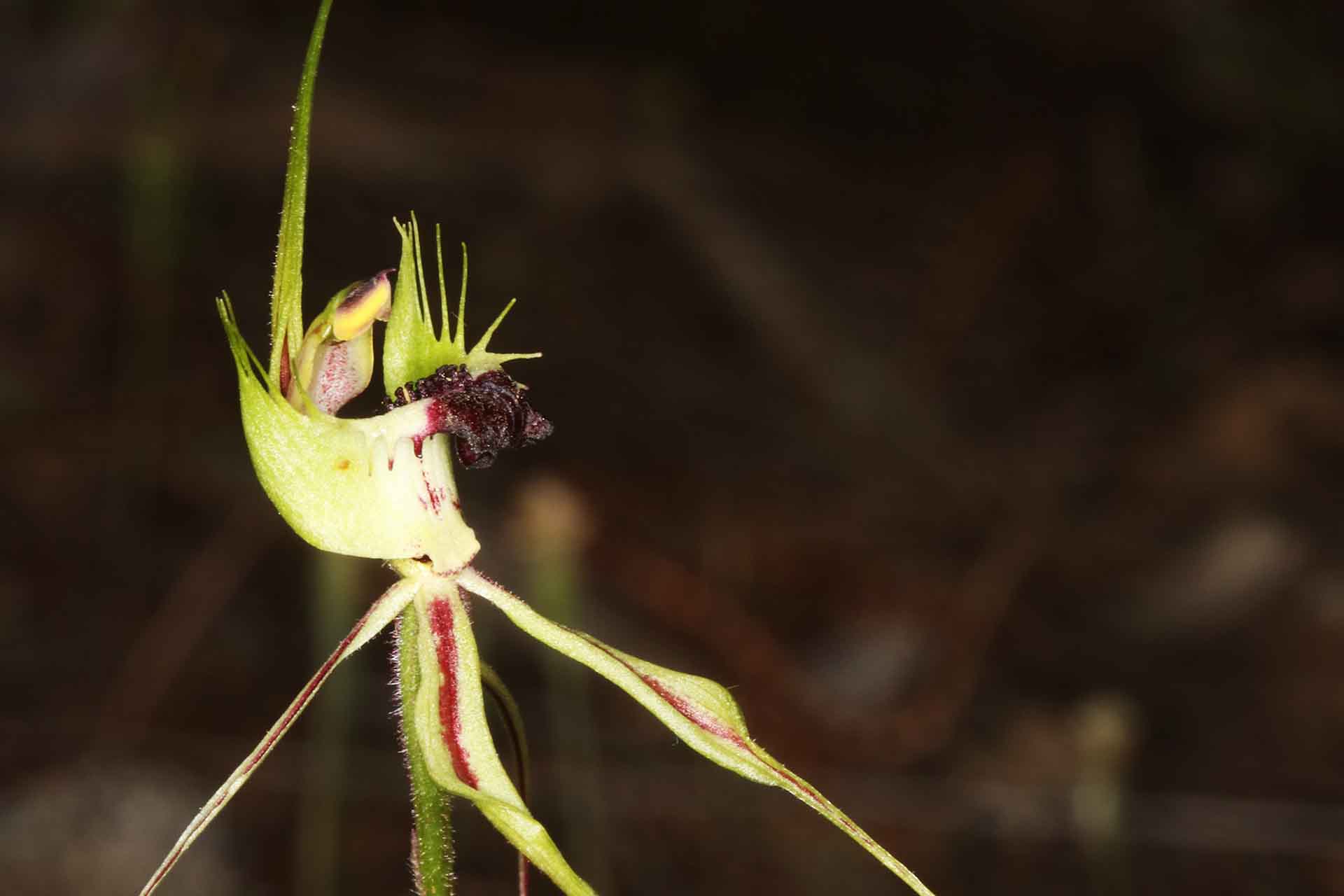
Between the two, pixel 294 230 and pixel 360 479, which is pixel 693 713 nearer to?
pixel 360 479

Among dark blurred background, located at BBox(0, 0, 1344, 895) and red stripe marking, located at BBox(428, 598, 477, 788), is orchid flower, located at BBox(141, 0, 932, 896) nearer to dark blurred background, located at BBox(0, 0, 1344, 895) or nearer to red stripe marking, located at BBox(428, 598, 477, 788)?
red stripe marking, located at BBox(428, 598, 477, 788)

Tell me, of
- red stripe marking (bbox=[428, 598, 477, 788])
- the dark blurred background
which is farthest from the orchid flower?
the dark blurred background

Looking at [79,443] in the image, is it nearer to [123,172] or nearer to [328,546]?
[123,172]

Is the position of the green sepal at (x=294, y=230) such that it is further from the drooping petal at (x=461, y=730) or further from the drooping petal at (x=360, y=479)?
the drooping petal at (x=461, y=730)

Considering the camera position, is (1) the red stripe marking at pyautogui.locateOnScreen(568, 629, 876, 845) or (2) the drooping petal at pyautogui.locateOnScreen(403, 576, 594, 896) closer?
(2) the drooping petal at pyautogui.locateOnScreen(403, 576, 594, 896)

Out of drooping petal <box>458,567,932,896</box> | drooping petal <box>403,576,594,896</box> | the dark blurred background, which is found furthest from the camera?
the dark blurred background

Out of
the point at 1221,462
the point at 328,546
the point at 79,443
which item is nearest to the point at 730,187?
the point at 1221,462

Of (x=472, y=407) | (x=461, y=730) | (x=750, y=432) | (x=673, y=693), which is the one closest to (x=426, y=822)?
(x=461, y=730)
